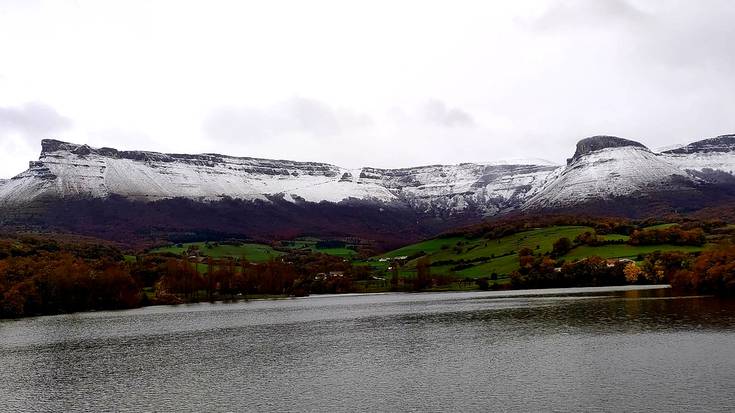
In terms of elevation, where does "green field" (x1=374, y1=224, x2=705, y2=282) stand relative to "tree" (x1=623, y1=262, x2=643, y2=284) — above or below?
above

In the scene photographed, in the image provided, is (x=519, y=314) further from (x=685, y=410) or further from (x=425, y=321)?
(x=685, y=410)

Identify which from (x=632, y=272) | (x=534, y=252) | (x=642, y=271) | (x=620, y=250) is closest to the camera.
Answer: (x=642, y=271)

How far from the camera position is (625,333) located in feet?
235

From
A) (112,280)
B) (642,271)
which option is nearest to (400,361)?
(642,271)

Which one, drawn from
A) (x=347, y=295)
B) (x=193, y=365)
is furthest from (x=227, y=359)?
(x=347, y=295)

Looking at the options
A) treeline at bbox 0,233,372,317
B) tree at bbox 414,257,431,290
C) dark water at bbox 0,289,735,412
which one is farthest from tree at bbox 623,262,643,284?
treeline at bbox 0,233,372,317

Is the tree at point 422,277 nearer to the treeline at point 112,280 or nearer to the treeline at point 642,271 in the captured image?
the treeline at point 112,280

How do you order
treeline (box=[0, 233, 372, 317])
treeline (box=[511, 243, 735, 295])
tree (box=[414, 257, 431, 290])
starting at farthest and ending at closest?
tree (box=[414, 257, 431, 290]) < treeline (box=[0, 233, 372, 317]) < treeline (box=[511, 243, 735, 295])

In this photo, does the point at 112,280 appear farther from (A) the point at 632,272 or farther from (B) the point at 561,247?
(A) the point at 632,272

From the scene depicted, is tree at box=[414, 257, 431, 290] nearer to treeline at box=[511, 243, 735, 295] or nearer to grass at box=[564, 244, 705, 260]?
treeline at box=[511, 243, 735, 295]

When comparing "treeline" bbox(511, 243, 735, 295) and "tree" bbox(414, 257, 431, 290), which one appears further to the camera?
"tree" bbox(414, 257, 431, 290)

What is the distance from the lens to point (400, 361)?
64000mm

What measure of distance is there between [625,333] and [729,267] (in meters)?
57.2

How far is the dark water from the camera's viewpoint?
154ft
